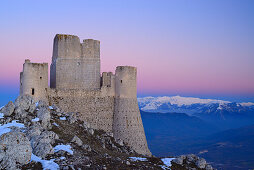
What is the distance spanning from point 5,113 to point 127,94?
16.9m

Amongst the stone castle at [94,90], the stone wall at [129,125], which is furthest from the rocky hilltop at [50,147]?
the stone wall at [129,125]

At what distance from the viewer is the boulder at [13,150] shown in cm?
1371

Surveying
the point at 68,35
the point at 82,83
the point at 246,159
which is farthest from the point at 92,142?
the point at 246,159

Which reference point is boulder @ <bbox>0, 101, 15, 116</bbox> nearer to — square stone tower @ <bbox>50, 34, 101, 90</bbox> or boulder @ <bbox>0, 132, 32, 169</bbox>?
boulder @ <bbox>0, 132, 32, 169</bbox>

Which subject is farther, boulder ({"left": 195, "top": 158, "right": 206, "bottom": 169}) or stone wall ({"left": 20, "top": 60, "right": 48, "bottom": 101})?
stone wall ({"left": 20, "top": 60, "right": 48, "bottom": 101})

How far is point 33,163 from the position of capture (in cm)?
1448

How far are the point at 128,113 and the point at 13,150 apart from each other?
21.4m

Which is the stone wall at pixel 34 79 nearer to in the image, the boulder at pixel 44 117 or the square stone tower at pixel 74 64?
the square stone tower at pixel 74 64

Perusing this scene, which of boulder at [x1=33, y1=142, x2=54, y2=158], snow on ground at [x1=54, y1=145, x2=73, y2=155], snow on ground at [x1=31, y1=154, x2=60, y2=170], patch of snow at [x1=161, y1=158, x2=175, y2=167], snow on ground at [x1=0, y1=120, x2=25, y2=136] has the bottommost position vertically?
patch of snow at [x1=161, y1=158, x2=175, y2=167]

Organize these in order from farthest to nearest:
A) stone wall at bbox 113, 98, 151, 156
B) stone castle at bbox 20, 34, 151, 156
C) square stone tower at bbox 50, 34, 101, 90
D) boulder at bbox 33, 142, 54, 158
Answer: stone wall at bbox 113, 98, 151, 156, square stone tower at bbox 50, 34, 101, 90, stone castle at bbox 20, 34, 151, 156, boulder at bbox 33, 142, 54, 158

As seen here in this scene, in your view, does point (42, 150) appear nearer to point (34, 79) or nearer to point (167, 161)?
point (167, 161)

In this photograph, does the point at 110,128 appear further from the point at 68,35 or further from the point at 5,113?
the point at 5,113

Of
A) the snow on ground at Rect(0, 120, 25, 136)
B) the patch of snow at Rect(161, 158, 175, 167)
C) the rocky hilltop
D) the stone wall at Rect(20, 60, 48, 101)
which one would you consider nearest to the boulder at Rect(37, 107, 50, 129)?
the rocky hilltop

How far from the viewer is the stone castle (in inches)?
1278
